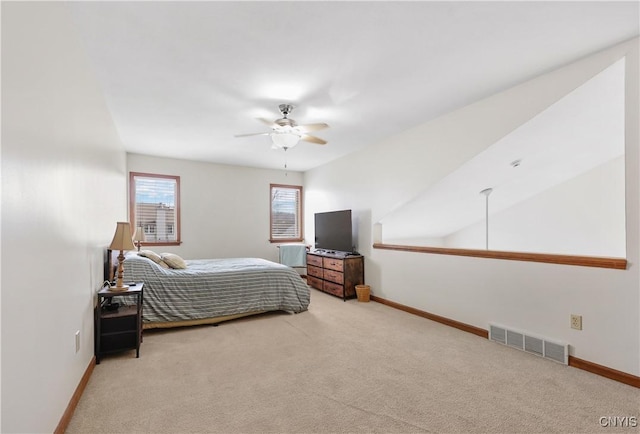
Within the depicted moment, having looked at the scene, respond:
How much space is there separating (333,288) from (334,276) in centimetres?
21

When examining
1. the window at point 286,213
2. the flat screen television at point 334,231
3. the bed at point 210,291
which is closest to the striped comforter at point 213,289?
the bed at point 210,291

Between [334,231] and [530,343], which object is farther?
[334,231]

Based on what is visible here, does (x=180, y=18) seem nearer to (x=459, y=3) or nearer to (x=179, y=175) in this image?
(x=459, y=3)

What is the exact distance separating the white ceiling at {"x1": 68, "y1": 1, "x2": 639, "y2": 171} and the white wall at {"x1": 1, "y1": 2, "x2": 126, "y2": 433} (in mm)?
436

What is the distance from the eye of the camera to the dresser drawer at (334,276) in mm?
5070

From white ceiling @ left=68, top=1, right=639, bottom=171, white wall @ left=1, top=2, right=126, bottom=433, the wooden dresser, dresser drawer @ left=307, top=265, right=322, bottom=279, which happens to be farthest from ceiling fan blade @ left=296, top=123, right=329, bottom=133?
dresser drawer @ left=307, top=265, right=322, bottom=279

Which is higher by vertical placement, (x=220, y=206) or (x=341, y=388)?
(x=220, y=206)

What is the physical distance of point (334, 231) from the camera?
564 centimetres

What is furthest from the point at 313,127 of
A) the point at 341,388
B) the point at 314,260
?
the point at 314,260

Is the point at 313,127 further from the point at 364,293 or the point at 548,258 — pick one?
the point at 364,293

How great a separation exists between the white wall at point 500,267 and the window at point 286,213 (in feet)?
6.81

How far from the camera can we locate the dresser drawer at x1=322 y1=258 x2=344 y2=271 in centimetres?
509

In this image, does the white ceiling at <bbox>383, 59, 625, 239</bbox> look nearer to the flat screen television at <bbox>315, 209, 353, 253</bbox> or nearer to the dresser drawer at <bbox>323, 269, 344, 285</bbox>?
the flat screen television at <bbox>315, 209, 353, 253</bbox>

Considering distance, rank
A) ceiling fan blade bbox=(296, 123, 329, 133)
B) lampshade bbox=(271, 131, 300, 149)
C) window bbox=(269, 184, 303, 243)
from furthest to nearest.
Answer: window bbox=(269, 184, 303, 243) → lampshade bbox=(271, 131, 300, 149) → ceiling fan blade bbox=(296, 123, 329, 133)
